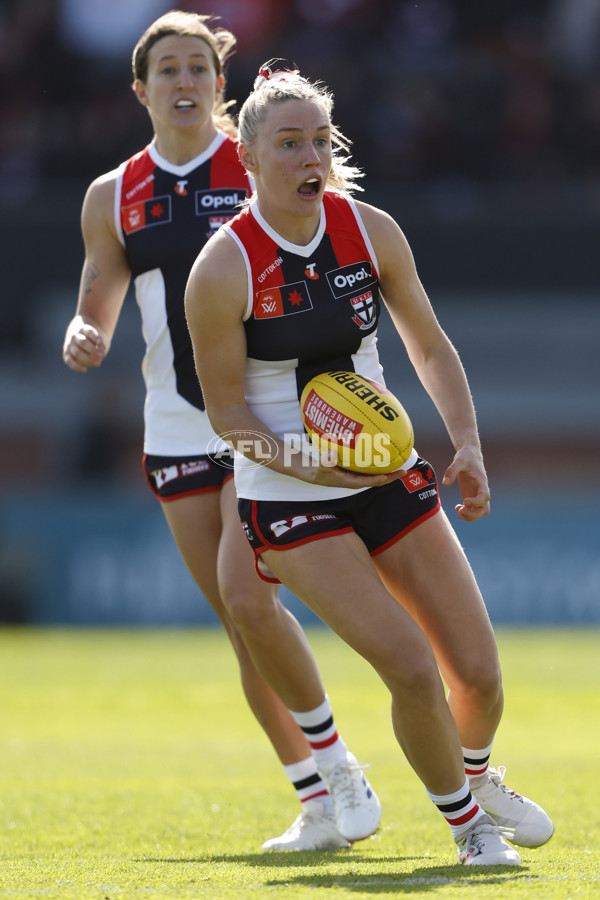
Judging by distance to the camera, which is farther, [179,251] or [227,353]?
[179,251]

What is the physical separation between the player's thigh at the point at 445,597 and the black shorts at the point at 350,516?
48 mm

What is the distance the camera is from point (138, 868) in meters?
4.36

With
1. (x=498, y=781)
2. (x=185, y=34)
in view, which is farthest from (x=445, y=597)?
(x=185, y=34)

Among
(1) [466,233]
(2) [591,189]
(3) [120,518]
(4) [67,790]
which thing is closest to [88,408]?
(3) [120,518]

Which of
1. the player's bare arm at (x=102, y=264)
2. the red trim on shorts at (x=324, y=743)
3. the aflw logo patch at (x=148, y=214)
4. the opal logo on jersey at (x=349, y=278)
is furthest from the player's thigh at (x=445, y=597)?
the aflw logo patch at (x=148, y=214)

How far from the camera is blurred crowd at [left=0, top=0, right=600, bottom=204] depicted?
15922 millimetres

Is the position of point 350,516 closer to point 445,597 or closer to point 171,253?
point 445,597

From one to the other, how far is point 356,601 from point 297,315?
928 millimetres

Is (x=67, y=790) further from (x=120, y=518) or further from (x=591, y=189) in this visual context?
(x=591, y=189)

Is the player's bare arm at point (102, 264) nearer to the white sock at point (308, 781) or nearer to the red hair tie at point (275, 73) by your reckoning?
the red hair tie at point (275, 73)

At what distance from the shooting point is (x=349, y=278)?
4.27 meters

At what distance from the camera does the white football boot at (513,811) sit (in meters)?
4.55

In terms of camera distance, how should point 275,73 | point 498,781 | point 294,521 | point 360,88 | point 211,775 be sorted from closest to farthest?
point 294,521 → point 275,73 → point 498,781 → point 211,775 → point 360,88

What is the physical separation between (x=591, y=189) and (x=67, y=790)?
11747 millimetres
